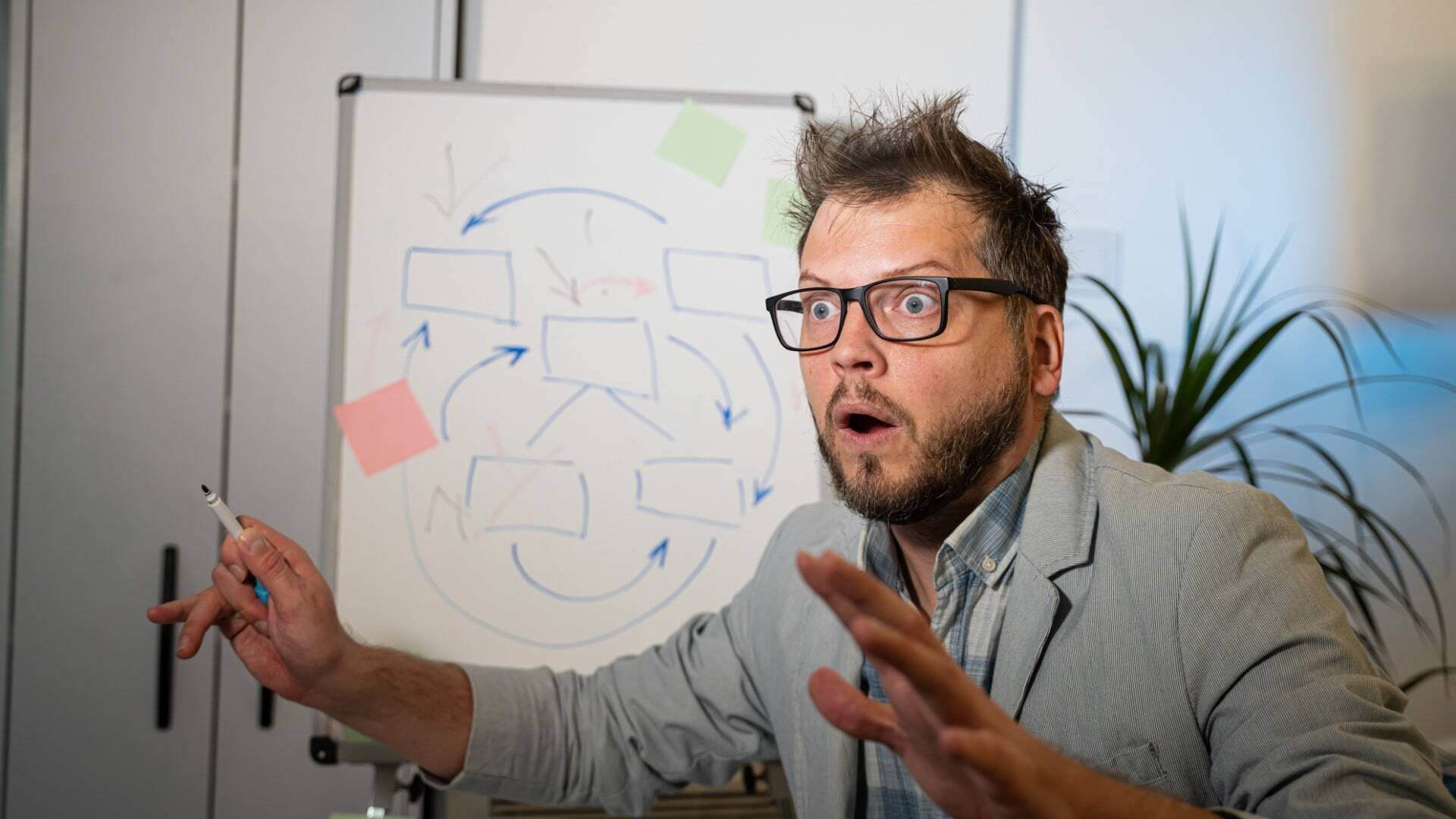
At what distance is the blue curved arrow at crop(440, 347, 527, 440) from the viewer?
1585 mm

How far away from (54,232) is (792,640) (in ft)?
5.02

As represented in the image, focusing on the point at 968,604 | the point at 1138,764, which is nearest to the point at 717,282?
the point at 968,604

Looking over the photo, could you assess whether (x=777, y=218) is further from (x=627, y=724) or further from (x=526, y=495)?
(x=627, y=724)

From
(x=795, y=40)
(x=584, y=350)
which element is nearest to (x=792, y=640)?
(x=584, y=350)

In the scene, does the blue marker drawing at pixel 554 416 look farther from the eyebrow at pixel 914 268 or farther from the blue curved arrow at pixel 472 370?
the eyebrow at pixel 914 268

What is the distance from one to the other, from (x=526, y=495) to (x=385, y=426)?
0.23 metres

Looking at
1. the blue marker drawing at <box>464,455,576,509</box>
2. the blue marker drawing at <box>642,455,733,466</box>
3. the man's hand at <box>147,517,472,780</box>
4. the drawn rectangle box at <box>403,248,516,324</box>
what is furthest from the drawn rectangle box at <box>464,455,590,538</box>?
the man's hand at <box>147,517,472,780</box>

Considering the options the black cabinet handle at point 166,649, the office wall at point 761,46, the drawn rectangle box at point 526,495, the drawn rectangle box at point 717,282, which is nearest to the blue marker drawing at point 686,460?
the drawn rectangle box at point 526,495

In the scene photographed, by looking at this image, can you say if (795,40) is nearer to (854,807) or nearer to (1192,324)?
(1192,324)

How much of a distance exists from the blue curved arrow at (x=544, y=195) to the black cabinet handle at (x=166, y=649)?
2.72 ft

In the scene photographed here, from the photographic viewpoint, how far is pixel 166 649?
6.22ft

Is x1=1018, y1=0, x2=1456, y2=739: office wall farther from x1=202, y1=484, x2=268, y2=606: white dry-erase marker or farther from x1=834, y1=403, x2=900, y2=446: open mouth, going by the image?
x1=202, y1=484, x2=268, y2=606: white dry-erase marker

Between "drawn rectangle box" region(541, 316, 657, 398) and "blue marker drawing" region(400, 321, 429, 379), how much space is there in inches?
6.6

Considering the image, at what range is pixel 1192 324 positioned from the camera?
1849mm
